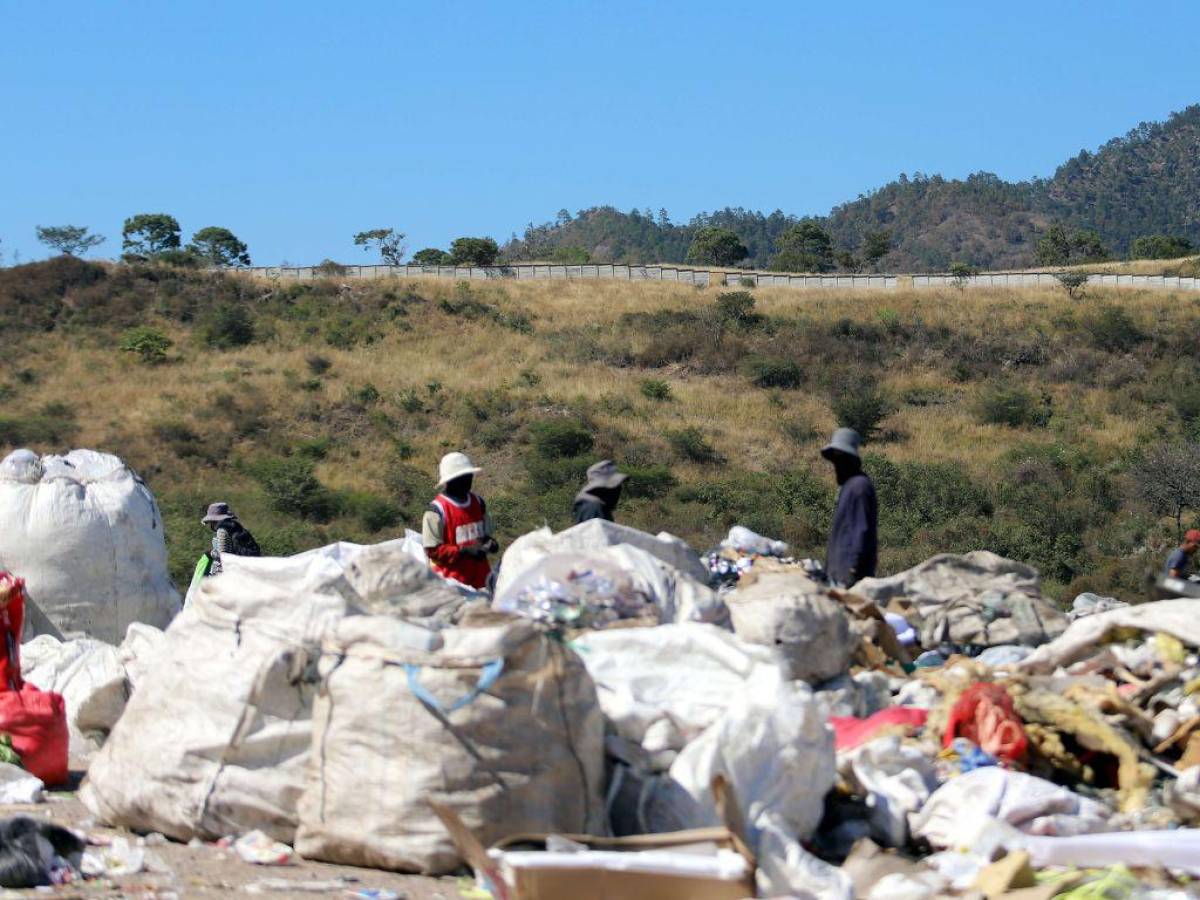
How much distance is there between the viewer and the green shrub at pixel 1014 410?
36906 millimetres

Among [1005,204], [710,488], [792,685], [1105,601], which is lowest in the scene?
[710,488]

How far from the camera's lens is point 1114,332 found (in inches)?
1684

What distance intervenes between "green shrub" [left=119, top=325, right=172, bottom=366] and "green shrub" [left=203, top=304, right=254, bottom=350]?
1.33m

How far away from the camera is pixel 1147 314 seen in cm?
4525

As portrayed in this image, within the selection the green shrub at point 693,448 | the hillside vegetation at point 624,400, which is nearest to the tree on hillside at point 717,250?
the hillside vegetation at point 624,400

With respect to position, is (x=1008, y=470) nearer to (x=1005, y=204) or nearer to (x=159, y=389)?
(x=159, y=389)

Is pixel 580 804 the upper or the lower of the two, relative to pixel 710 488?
upper

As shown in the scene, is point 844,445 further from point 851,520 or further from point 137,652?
point 137,652

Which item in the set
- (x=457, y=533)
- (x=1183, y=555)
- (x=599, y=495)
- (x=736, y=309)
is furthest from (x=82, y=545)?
(x=736, y=309)

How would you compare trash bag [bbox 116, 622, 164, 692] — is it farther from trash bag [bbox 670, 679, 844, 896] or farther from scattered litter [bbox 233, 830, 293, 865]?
trash bag [bbox 670, 679, 844, 896]

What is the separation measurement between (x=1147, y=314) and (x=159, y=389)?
2697cm

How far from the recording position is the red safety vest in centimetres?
640

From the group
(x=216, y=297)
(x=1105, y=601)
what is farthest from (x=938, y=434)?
(x=1105, y=601)

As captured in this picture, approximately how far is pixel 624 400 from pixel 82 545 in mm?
31144
